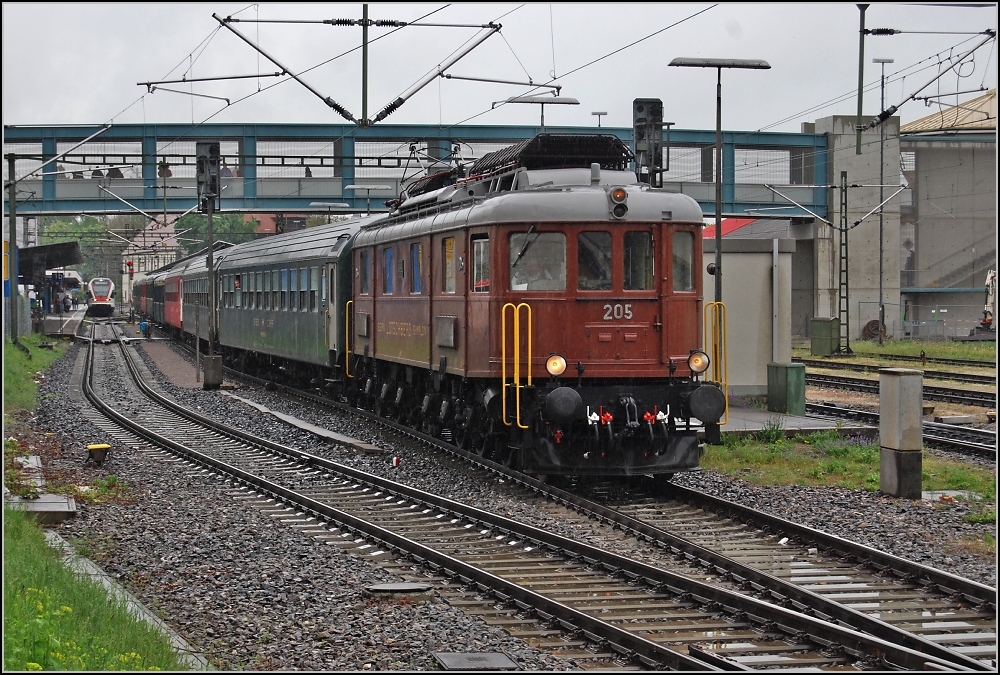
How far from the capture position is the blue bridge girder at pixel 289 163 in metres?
46.7

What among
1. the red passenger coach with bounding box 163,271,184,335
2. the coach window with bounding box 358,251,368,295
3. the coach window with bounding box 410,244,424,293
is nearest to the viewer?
the coach window with bounding box 410,244,424,293

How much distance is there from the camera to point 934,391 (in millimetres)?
26719

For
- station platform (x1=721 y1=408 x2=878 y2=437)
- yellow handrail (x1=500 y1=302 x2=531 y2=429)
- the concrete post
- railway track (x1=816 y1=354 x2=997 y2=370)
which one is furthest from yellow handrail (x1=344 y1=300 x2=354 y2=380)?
railway track (x1=816 y1=354 x2=997 y2=370)

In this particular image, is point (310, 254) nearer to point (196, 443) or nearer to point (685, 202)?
point (196, 443)

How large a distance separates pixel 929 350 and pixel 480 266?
3156cm

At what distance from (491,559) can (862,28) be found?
16815 mm

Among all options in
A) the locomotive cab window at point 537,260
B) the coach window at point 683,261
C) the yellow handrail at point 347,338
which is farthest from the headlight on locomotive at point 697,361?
the yellow handrail at point 347,338

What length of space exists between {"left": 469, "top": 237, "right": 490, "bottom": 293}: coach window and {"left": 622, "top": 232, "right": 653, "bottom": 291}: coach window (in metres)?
1.58

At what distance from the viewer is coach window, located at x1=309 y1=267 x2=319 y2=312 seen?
24578mm

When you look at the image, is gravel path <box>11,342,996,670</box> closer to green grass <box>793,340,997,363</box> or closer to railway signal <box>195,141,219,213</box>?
railway signal <box>195,141,219,213</box>

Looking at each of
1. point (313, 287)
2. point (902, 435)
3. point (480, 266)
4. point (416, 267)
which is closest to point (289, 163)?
point (313, 287)

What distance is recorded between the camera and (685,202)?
13.8 meters

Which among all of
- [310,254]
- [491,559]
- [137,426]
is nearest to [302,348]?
[310,254]

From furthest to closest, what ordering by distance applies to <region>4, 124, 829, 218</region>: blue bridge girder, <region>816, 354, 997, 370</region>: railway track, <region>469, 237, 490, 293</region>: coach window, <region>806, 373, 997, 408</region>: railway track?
<region>4, 124, 829, 218</region>: blue bridge girder
<region>816, 354, 997, 370</region>: railway track
<region>806, 373, 997, 408</region>: railway track
<region>469, 237, 490, 293</region>: coach window
